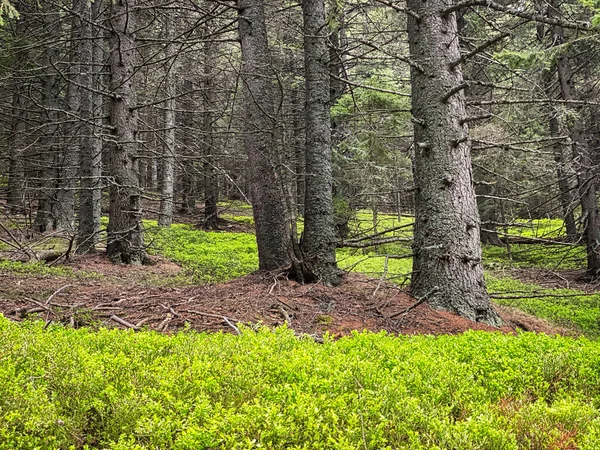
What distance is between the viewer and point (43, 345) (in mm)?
2738

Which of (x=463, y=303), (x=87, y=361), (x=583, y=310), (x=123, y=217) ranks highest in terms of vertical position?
(x=123, y=217)

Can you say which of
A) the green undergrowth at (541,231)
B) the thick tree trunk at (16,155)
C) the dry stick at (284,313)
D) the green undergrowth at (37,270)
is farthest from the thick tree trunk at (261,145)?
the green undergrowth at (541,231)

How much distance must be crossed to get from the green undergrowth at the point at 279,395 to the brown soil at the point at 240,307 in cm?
140

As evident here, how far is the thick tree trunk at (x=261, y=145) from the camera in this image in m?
7.31

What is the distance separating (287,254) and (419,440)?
5398mm

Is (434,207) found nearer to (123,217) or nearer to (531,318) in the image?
(531,318)

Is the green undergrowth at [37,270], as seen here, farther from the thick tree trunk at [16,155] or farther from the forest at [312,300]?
the thick tree trunk at [16,155]

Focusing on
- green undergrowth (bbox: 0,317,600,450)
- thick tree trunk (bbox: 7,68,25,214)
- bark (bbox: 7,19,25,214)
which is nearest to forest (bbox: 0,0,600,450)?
green undergrowth (bbox: 0,317,600,450)

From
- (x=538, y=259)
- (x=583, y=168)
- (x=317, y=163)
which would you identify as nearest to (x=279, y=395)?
(x=317, y=163)

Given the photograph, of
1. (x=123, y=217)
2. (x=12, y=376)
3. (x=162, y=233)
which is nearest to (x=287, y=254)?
(x=123, y=217)

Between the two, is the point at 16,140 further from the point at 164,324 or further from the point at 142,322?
the point at 164,324

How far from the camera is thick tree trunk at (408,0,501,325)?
19.7 ft

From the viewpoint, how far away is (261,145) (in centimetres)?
732

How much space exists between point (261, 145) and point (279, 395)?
5.50 metres
